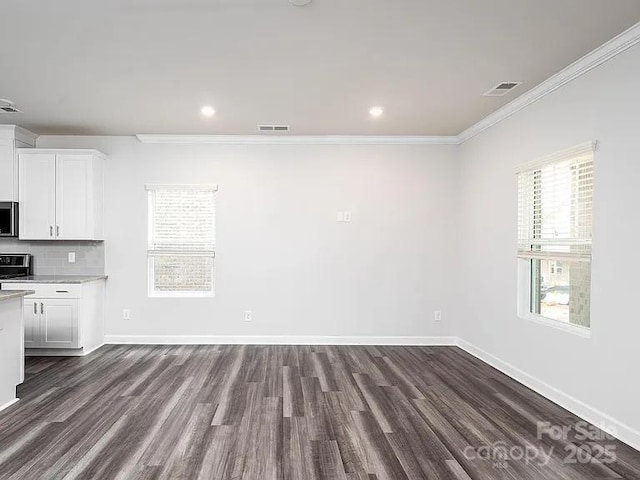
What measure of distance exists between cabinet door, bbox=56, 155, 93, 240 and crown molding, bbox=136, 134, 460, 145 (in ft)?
2.66

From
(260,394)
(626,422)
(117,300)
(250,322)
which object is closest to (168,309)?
(117,300)

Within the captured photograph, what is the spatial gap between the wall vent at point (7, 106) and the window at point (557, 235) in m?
5.01

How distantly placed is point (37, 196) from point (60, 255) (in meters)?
0.81

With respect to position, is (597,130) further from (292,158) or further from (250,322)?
(250,322)

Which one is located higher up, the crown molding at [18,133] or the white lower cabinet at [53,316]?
the crown molding at [18,133]

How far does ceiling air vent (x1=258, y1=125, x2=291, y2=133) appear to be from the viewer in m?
5.36

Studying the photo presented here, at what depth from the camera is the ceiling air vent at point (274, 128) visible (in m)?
5.36

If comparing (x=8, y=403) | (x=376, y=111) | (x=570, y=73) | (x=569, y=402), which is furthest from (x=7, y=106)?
(x=569, y=402)

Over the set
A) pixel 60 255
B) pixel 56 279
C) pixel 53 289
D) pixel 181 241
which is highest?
pixel 181 241

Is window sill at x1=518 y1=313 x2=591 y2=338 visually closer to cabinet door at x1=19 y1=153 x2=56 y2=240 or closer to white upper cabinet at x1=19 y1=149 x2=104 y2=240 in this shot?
white upper cabinet at x1=19 y1=149 x2=104 y2=240

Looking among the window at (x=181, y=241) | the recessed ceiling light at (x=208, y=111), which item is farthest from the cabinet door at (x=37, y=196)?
the recessed ceiling light at (x=208, y=111)

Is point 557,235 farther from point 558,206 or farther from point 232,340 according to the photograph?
point 232,340

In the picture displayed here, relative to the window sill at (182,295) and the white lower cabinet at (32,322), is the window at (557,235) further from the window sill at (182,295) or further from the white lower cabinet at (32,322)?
the white lower cabinet at (32,322)

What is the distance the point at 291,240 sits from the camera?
19.4 feet
